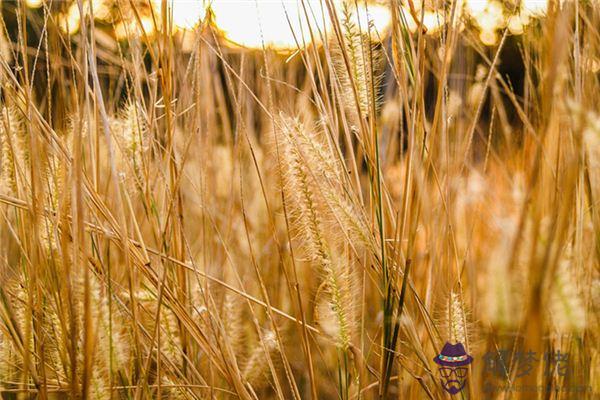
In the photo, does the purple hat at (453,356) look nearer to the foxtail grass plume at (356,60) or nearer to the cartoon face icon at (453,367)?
the cartoon face icon at (453,367)

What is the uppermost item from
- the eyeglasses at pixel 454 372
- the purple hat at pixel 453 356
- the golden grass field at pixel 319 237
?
the golden grass field at pixel 319 237

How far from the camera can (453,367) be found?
0.66m

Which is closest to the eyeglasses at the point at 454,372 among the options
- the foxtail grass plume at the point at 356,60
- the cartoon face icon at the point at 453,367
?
the cartoon face icon at the point at 453,367

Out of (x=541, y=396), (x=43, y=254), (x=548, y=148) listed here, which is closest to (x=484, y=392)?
(x=541, y=396)

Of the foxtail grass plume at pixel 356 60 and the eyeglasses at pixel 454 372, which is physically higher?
the foxtail grass plume at pixel 356 60

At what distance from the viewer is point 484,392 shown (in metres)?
0.81

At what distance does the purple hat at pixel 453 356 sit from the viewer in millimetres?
654

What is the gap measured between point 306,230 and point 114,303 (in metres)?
0.27

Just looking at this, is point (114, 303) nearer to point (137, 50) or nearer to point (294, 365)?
point (137, 50)

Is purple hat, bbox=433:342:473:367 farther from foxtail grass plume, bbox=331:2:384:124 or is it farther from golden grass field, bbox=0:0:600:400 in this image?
foxtail grass plume, bbox=331:2:384:124

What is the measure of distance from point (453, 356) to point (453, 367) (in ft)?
0.04

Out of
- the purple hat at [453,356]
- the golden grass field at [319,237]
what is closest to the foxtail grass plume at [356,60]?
the golden grass field at [319,237]

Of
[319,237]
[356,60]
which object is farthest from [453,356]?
[356,60]

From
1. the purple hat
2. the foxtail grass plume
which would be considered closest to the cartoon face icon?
the purple hat
